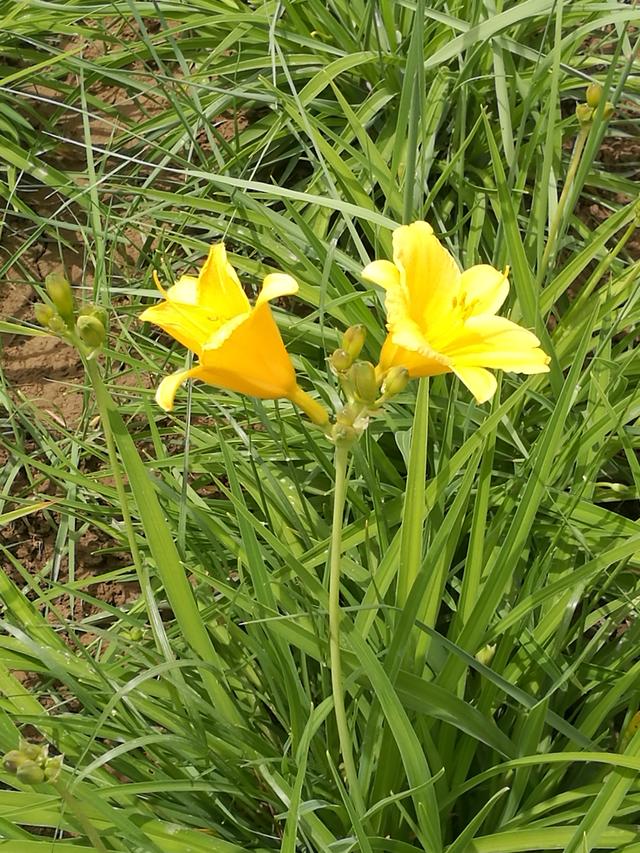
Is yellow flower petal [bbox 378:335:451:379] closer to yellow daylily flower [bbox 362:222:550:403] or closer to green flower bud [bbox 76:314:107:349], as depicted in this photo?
yellow daylily flower [bbox 362:222:550:403]

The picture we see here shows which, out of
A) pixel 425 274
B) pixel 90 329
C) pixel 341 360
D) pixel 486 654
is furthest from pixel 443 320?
pixel 486 654

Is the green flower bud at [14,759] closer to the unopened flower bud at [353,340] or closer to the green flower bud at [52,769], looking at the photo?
the green flower bud at [52,769]

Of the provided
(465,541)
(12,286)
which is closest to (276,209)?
(12,286)

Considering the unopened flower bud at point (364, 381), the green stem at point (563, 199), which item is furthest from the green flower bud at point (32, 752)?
the green stem at point (563, 199)

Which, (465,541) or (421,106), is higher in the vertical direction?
(421,106)

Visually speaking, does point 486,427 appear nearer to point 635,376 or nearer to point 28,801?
point 635,376

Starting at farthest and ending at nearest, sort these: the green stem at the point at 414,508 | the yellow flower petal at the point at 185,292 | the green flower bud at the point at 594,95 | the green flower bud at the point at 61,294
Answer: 1. the green flower bud at the point at 594,95
2. the green stem at the point at 414,508
3. the yellow flower petal at the point at 185,292
4. the green flower bud at the point at 61,294
